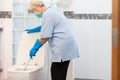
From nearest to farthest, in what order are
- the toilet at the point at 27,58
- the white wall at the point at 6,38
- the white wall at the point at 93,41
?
the toilet at the point at 27,58 → the white wall at the point at 6,38 → the white wall at the point at 93,41

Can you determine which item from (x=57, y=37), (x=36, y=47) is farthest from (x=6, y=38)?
(x=57, y=37)

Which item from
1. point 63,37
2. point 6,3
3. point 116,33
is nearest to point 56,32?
point 63,37

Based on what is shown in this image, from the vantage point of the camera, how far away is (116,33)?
2.59 metres

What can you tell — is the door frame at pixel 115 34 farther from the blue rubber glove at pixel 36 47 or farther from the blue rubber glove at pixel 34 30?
the blue rubber glove at pixel 34 30

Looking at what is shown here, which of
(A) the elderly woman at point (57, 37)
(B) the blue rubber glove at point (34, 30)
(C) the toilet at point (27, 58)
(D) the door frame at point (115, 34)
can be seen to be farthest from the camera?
(B) the blue rubber glove at point (34, 30)

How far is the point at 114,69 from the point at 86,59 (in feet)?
5.80

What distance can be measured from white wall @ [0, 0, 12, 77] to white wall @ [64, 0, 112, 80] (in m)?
1.12

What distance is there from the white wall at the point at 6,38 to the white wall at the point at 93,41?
1.12 metres

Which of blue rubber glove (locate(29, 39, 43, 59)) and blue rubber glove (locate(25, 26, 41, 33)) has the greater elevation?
blue rubber glove (locate(25, 26, 41, 33))

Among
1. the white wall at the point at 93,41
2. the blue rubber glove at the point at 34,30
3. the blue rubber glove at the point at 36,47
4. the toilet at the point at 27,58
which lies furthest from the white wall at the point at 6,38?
the white wall at the point at 93,41

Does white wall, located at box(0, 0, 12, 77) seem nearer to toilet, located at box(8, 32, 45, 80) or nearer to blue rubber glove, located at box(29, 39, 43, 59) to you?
toilet, located at box(8, 32, 45, 80)

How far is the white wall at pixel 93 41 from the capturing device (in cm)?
433

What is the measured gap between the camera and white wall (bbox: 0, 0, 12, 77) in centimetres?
381

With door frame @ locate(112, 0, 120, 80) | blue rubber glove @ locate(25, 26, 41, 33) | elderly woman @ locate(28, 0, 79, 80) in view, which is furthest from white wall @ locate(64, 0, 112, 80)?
door frame @ locate(112, 0, 120, 80)
